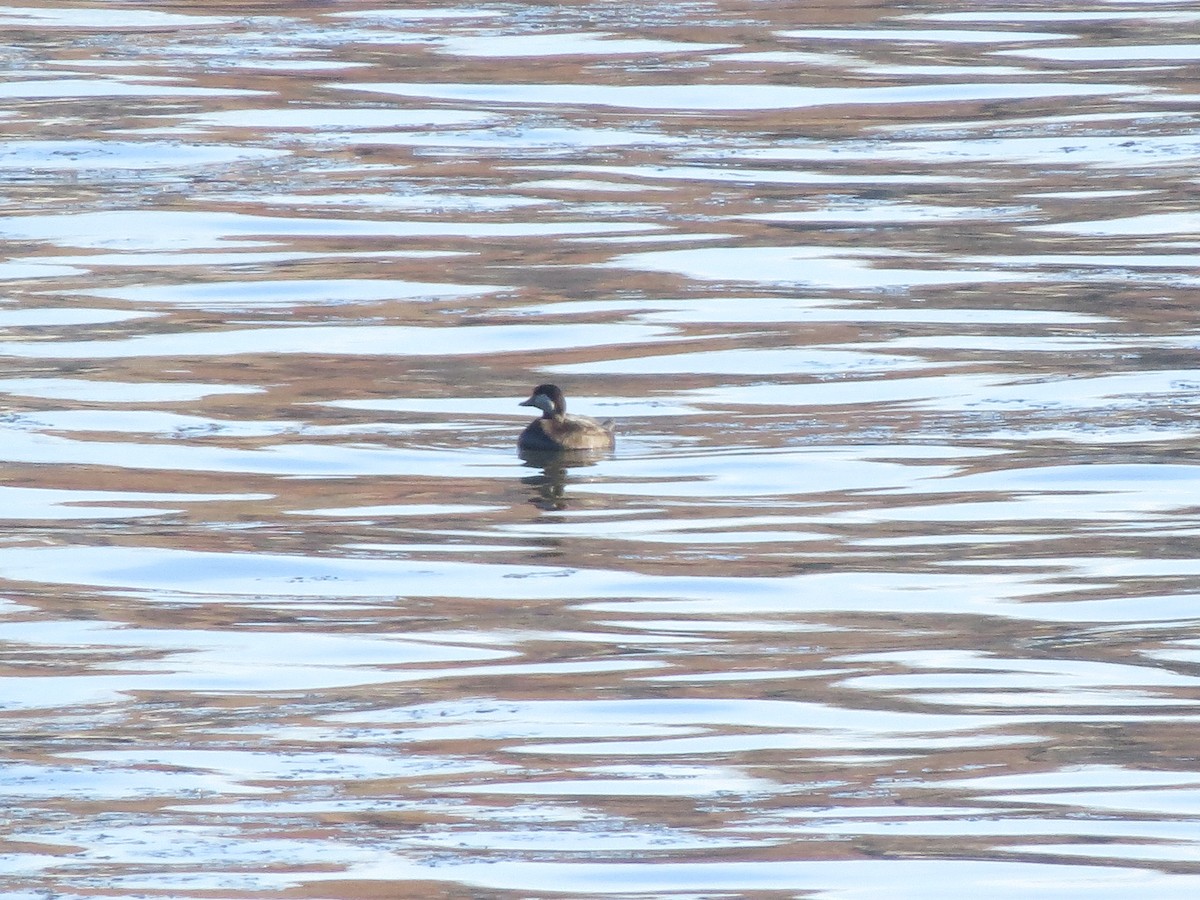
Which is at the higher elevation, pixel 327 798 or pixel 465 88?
pixel 465 88

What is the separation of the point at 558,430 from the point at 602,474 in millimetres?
300

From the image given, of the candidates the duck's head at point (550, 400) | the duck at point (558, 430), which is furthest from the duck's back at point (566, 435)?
the duck's head at point (550, 400)

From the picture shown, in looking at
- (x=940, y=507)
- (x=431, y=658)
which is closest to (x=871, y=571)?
(x=940, y=507)

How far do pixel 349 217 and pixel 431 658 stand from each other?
9840mm

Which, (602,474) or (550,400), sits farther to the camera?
(550,400)

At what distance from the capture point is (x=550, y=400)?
473 inches

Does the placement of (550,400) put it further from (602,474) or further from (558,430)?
(602,474)

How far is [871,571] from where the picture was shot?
9508mm

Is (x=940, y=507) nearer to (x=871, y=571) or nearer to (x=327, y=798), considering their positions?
(x=871, y=571)

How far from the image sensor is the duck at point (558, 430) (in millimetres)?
11617

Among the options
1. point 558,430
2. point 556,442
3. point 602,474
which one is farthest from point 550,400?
point 602,474

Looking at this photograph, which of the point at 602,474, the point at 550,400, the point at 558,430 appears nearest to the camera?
the point at 602,474

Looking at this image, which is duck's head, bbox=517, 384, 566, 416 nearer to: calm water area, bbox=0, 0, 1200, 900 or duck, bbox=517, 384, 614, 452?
duck, bbox=517, 384, 614, 452

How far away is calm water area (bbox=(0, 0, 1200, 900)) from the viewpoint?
6.86m
